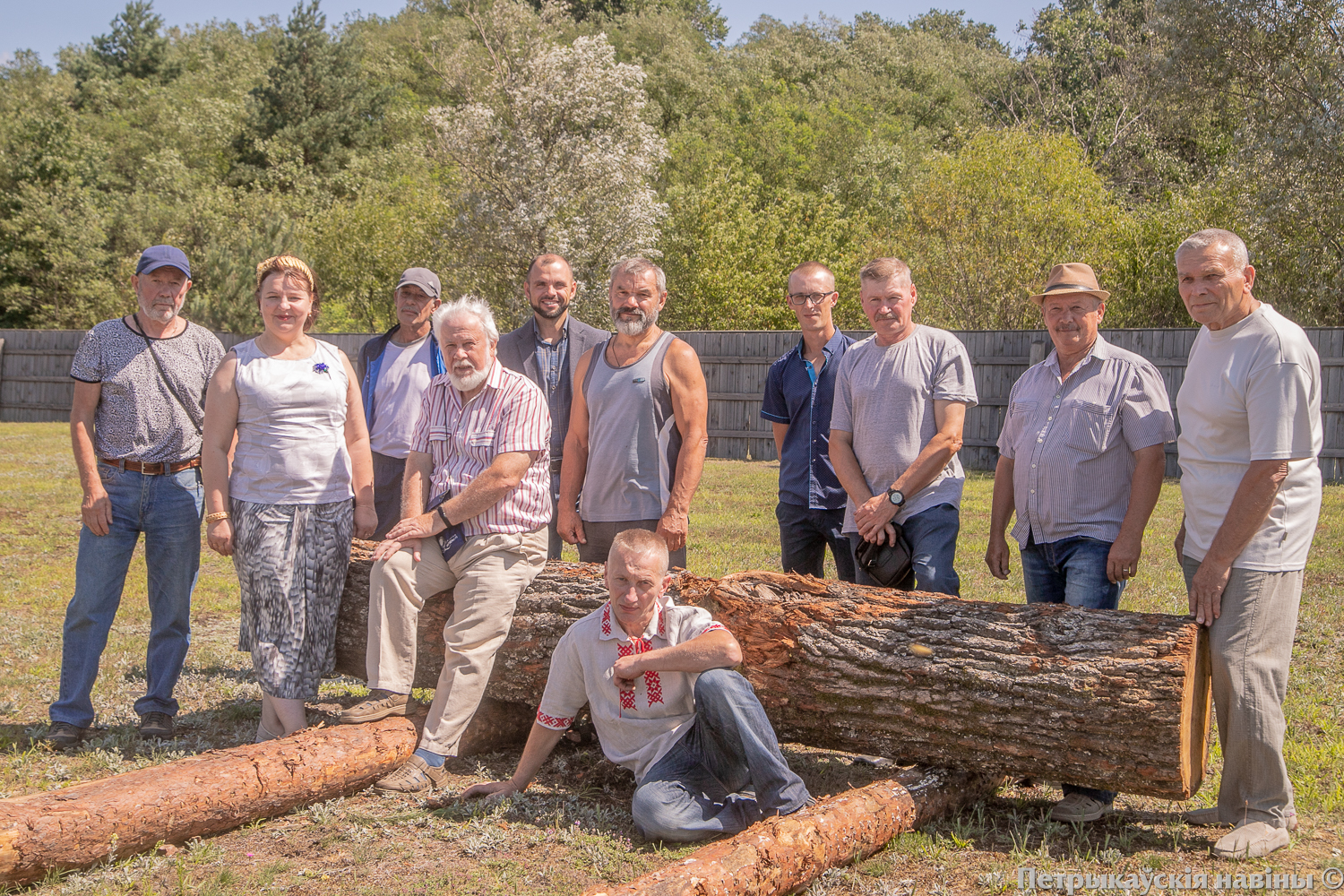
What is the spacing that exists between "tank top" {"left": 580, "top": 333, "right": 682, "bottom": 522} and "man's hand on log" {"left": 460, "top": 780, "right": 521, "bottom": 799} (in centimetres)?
128

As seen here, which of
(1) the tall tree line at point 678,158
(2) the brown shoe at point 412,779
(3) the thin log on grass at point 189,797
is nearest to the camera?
(3) the thin log on grass at point 189,797

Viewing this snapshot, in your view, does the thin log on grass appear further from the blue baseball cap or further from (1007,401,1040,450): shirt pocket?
(1007,401,1040,450): shirt pocket

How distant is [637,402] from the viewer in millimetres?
4711

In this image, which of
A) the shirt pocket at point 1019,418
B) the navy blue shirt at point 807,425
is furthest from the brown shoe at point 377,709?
the shirt pocket at point 1019,418

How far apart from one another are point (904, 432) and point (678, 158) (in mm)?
36196

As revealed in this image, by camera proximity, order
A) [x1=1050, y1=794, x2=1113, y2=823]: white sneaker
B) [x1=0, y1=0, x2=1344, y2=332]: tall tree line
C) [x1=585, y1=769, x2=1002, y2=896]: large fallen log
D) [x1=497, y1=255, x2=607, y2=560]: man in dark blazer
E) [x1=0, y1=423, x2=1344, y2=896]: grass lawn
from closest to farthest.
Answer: [x1=585, y1=769, x2=1002, y2=896]: large fallen log, [x1=0, y1=423, x2=1344, y2=896]: grass lawn, [x1=1050, y1=794, x2=1113, y2=823]: white sneaker, [x1=497, y1=255, x2=607, y2=560]: man in dark blazer, [x1=0, y1=0, x2=1344, y2=332]: tall tree line

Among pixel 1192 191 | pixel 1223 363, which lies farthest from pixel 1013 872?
pixel 1192 191

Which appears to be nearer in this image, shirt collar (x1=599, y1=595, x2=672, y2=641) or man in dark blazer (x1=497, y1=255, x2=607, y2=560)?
shirt collar (x1=599, y1=595, x2=672, y2=641)

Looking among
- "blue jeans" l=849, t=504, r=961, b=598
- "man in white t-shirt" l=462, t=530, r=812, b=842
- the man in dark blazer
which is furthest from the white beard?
"blue jeans" l=849, t=504, r=961, b=598

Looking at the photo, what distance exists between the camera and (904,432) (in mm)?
4438

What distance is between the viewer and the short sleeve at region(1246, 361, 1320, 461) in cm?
336

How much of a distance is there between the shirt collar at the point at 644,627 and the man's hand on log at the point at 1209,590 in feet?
6.09

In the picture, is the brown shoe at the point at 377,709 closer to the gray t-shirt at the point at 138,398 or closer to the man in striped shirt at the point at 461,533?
the man in striped shirt at the point at 461,533

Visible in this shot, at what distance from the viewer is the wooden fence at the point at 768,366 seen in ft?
45.7
